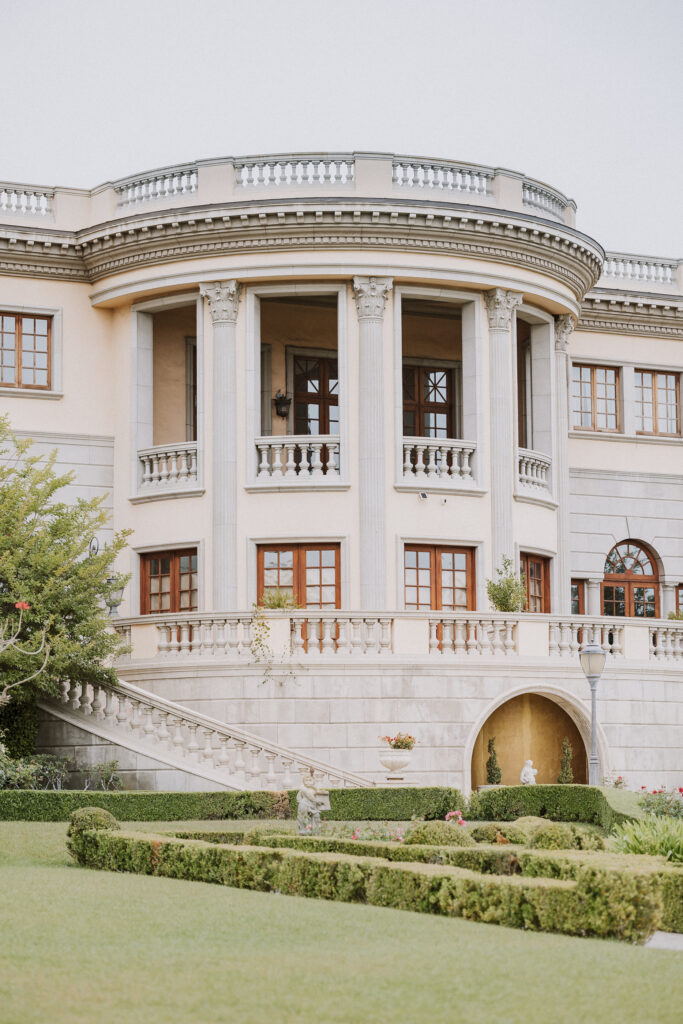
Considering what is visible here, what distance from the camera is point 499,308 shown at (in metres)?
34.6

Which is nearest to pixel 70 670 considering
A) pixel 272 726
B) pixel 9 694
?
pixel 9 694

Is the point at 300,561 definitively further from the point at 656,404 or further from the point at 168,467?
the point at 656,404

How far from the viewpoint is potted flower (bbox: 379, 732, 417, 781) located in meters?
27.2

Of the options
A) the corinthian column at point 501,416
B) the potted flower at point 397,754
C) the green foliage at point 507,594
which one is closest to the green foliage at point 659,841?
the potted flower at point 397,754

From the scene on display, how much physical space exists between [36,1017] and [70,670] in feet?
62.1

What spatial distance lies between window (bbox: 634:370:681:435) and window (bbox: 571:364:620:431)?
0.74 metres

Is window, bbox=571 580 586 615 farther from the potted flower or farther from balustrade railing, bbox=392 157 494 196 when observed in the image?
the potted flower

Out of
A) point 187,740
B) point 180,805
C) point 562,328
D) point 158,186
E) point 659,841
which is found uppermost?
point 158,186

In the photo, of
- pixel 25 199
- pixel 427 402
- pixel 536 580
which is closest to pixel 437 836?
pixel 536 580

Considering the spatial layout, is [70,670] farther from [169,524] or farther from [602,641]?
→ [602,641]

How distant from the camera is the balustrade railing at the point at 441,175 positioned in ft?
112

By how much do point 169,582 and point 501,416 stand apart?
27.5ft

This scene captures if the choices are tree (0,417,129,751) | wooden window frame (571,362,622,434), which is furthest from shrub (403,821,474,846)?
wooden window frame (571,362,622,434)

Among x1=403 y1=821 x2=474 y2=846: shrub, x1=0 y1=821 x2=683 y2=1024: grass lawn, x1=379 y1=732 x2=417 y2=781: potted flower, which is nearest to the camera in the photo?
x1=0 y1=821 x2=683 y2=1024: grass lawn
